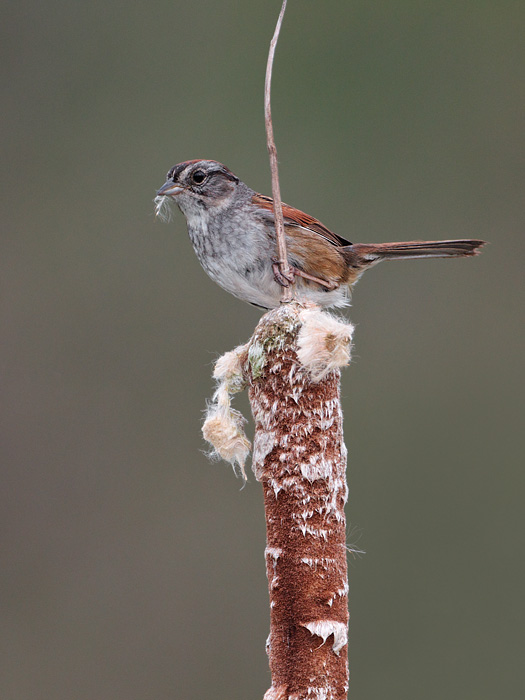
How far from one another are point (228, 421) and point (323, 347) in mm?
378

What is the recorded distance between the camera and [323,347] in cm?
162

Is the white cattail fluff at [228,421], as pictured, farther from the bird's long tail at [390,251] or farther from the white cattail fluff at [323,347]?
the bird's long tail at [390,251]

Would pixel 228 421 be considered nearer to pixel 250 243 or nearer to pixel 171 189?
pixel 250 243

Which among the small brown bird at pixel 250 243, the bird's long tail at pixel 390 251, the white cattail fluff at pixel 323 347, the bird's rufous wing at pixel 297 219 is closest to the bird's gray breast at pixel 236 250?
the small brown bird at pixel 250 243

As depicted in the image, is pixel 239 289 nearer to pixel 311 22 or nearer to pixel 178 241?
pixel 178 241

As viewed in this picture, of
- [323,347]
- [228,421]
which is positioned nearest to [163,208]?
[228,421]

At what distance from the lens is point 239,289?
267 cm

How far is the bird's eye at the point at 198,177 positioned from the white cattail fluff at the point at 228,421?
90 centimetres

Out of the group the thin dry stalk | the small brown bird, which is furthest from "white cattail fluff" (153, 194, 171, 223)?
the thin dry stalk

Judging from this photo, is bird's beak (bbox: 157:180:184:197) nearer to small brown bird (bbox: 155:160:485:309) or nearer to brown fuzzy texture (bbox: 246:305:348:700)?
small brown bird (bbox: 155:160:485:309)

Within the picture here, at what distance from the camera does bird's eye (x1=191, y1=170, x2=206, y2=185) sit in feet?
8.69

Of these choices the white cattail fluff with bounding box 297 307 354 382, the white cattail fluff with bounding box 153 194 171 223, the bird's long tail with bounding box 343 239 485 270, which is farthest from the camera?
the bird's long tail with bounding box 343 239 485 270

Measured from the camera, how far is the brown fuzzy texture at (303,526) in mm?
1486

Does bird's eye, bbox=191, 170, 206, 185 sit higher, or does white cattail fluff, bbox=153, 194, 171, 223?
bird's eye, bbox=191, 170, 206, 185
